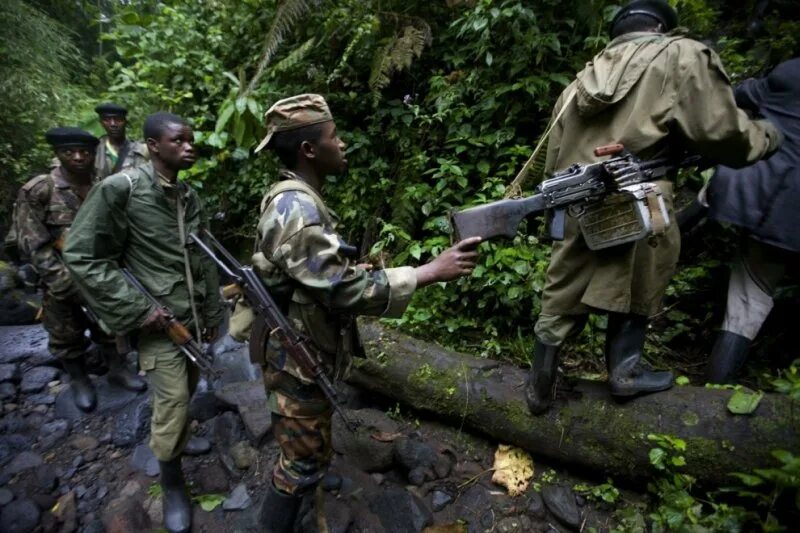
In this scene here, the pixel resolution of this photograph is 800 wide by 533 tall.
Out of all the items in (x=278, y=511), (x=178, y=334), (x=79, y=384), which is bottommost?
(x=79, y=384)

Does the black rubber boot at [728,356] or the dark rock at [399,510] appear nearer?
the dark rock at [399,510]

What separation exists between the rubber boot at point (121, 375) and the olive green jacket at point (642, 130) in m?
4.34

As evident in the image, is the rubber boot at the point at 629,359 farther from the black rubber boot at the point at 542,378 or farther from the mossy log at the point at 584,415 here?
the black rubber boot at the point at 542,378

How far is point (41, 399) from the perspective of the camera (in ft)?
14.5

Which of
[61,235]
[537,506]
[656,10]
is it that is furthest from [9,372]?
[656,10]

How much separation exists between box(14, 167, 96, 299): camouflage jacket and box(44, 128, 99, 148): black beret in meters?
0.35

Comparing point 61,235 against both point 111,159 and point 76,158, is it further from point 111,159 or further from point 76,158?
point 111,159

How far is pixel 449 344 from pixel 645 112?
99.8 inches

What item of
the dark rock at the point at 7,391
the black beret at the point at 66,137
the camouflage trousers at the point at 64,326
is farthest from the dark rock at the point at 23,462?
the black beret at the point at 66,137

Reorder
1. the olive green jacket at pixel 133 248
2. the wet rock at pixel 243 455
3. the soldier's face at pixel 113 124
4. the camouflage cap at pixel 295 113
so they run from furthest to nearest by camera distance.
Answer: the soldier's face at pixel 113 124 < the wet rock at pixel 243 455 < the olive green jacket at pixel 133 248 < the camouflage cap at pixel 295 113

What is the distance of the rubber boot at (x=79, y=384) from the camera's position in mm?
4246

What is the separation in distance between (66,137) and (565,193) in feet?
14.4

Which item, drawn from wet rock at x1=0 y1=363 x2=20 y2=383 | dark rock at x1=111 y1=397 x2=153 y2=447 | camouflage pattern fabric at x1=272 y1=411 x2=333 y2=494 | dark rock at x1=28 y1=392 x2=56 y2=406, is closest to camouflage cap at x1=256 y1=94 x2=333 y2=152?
camouflage pattern fabric at x1=272 y1=411 x2=333 y2=494

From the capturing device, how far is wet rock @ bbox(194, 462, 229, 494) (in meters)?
3.24
